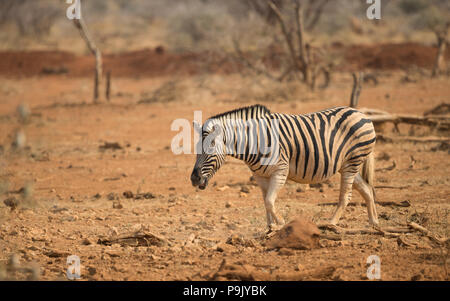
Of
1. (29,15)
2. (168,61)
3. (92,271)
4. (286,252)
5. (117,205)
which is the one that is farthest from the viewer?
(29,15)

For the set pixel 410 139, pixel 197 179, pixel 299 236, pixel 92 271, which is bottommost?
pixel 92 271

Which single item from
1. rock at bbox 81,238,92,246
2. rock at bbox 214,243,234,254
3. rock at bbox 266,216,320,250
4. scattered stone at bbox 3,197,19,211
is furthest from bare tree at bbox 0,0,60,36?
rock at bbox 266,216,320,250

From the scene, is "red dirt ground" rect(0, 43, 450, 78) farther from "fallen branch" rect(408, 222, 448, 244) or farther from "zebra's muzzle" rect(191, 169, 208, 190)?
"fallen branch" rect(408, 222, 448, 244)

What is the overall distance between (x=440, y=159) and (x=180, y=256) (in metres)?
6.26

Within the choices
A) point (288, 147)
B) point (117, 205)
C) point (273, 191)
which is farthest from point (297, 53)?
point (273, 191)

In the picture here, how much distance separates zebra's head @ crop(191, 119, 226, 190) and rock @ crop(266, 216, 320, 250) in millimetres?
1092

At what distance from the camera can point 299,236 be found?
5945mm

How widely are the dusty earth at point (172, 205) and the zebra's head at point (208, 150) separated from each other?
0.76 m

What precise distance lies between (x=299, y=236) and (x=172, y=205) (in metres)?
2.98

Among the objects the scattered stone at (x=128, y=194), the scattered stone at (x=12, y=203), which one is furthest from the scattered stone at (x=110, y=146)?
the scattered stone at (x=12, y=203)

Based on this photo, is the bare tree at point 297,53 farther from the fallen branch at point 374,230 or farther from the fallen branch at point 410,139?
the fallen branch at point 374,230

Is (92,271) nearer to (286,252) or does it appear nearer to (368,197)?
(286,252)

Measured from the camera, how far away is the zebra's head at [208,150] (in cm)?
635
